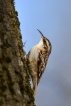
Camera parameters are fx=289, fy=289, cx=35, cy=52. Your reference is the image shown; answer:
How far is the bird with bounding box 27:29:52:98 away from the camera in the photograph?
3466mm

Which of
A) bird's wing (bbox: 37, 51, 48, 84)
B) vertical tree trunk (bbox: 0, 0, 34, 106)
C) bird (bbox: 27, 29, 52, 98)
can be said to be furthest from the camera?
bird's wing (bbox: 37, 51, 48, 84)

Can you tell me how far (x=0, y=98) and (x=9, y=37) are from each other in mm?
265

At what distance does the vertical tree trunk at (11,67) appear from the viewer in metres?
0.99

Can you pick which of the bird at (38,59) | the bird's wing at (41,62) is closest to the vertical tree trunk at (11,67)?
the bird at (38,59)

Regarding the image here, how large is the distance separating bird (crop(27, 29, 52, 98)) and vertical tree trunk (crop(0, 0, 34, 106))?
7.31 ft

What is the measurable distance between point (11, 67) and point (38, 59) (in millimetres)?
2529

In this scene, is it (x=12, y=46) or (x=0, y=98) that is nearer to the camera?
(x=0, y=98)

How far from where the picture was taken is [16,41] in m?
1.16

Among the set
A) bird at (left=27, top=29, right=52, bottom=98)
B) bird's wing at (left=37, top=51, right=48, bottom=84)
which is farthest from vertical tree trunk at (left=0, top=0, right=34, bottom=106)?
bird's wing at (left=37, top=51, right=48, bottom=84)

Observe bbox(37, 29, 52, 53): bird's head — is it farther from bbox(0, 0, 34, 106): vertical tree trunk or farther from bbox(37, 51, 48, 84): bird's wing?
bbox(0, 0, 34, 106): vertical tree trunk

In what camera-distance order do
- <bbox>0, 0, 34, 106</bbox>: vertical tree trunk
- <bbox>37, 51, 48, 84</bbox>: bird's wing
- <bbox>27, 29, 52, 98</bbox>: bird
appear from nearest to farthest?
A: 1. <bbox>0, 0, 34, 106</bbox>: vertical tree trunk
2. <bbox>27, 29, 52, 98</bbox>: bird
3. <bbox>37, 51, 48, 84</bbox>: bird's wing

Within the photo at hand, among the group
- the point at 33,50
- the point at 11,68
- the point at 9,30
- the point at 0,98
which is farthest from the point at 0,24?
the point at 33,50

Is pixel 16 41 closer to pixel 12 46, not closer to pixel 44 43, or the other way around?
pixel 12 46

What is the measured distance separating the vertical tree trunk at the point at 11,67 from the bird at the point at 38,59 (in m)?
2.23
